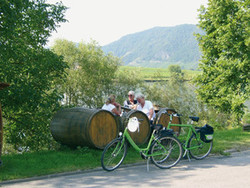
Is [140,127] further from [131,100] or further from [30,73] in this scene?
[30,73]

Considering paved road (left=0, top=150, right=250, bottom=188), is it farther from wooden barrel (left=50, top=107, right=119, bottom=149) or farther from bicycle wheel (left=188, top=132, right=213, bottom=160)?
wooden barrel (left=50, top=107, right=119, bottom=149)

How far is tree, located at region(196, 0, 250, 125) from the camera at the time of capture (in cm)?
2012

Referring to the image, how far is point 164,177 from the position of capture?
6.70m

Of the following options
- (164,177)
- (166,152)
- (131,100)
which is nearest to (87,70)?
(131,100)

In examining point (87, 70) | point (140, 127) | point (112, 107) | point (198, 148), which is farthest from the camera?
point (87, 70)

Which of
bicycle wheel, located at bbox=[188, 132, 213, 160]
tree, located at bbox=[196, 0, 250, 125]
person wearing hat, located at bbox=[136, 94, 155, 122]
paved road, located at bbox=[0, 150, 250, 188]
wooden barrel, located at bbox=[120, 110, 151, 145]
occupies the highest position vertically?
tree, located at bbox=[196, 0, 250, 125]

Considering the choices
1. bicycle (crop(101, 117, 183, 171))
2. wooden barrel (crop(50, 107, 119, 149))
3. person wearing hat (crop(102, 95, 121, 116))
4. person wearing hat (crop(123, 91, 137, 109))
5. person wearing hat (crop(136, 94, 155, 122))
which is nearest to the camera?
bicycle (crop(101, 117, 183, 171))

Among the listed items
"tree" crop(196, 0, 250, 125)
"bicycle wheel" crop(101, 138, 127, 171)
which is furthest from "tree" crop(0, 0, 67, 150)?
"tree" crop(196, 0, 250, 125)

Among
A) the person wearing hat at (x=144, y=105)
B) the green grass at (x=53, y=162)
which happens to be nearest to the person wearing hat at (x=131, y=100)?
the person wearing hat at (x=144, y=105)

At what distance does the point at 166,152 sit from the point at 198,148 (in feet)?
4.34

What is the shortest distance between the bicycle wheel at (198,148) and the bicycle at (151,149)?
66 cm

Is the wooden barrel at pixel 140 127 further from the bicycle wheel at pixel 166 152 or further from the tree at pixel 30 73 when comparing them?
the tree at pixel 30 73

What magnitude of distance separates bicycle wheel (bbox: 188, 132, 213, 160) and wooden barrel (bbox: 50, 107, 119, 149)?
207cm

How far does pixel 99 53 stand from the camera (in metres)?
40.0
